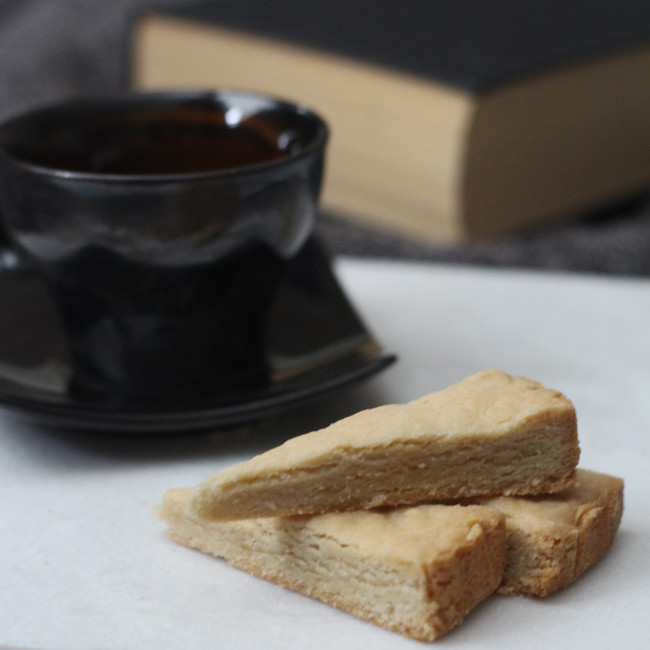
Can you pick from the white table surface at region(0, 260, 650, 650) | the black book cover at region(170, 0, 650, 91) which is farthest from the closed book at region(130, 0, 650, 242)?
the white table surface at region(0, 260, 650, 650)

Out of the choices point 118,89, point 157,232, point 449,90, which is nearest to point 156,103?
point 157,232

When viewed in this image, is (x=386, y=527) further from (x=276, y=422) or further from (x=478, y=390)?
(x=276, y=422)

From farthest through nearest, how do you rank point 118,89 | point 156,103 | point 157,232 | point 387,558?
1. point 118,89
2. point 156,103
3. point 157,232
4. point 387,558

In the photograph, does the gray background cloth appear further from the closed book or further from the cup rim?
the cup rim

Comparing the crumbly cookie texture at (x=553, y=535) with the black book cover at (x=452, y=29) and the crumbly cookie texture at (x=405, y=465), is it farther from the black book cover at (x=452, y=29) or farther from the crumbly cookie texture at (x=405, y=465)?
the black book cover at (x=452, y=29)

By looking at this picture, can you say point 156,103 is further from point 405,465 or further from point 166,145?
point 405,465

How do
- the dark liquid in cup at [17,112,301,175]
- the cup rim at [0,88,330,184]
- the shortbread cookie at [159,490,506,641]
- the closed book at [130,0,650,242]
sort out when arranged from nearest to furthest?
the shortbread cookie at [159,490,506,641], the cup rim at [0,88,330,184], the dark liquid in cup at [17,112,301,175], the closed book at [130,0,650,242]
